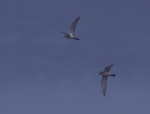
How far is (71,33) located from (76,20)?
15.2 ft

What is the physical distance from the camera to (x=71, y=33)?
197m

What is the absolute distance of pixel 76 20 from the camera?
199750mm
